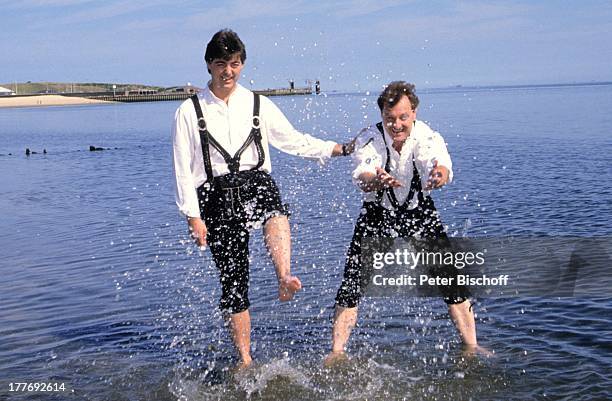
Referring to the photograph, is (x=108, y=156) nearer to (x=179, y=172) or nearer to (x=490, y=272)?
(x=490, y=272)

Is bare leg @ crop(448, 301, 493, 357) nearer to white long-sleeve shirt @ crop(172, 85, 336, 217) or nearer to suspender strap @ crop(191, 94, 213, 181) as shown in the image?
white long-sleeve shirt @ crop(172, 85, 336, 217)

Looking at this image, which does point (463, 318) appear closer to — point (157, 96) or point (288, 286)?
point (288, 286)

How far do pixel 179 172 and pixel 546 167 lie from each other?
1855 cm

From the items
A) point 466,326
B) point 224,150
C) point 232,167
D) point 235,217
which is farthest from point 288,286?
point 466,326

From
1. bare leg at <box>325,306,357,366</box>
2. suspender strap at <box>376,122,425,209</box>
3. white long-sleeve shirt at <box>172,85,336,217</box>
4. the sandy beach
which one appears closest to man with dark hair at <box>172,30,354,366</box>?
white long-sleeve shirt at <box>172,85,336,217</box>

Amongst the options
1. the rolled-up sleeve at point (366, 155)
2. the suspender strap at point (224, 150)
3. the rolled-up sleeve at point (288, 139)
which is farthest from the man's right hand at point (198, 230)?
the rolled-up sleeve at point (366, 155)

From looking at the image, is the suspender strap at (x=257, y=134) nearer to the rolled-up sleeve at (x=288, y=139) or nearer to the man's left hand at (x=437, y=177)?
the rolled-up sleeve at (x=288, y=139)

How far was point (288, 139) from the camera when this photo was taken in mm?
6504

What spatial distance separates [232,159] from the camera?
6.19 meters

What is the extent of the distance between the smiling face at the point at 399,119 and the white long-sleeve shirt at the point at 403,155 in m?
0.06

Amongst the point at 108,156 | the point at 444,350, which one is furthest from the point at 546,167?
the point at 108,156

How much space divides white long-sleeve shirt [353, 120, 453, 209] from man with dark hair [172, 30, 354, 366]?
0.98 ft

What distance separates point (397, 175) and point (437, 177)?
62 centimetres

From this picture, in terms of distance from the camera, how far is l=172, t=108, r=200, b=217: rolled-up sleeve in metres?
6.12
